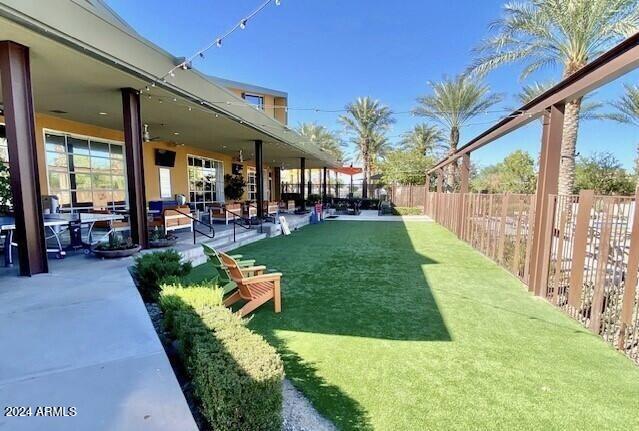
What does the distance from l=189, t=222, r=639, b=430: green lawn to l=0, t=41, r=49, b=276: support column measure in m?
2.36

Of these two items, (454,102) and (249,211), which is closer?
(249,211)

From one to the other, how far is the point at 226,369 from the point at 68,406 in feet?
2.89

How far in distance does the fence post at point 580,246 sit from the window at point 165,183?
12.4m

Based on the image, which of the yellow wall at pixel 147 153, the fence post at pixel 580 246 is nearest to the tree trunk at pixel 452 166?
the yellow wall at pixel 147 153

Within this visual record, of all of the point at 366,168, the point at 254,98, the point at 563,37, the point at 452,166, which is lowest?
the point at 452,166

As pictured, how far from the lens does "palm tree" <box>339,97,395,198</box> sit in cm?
2603

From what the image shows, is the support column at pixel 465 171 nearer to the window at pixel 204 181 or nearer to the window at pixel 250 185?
the window at pixel 204 181

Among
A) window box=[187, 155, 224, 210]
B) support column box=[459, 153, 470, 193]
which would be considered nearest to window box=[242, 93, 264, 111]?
window box=[187, 155, 224, 210]

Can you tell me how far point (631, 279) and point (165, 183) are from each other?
42.8ft

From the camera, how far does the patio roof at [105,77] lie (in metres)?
3.97

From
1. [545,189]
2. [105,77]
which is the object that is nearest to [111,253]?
[105,77]

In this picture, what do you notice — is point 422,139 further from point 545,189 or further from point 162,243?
point 162,243

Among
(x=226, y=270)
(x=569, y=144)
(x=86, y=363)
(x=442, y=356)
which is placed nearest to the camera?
(x=86, y=363)

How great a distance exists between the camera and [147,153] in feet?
38.0
